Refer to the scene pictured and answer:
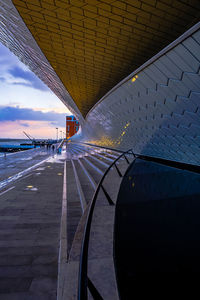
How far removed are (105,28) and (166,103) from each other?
4477 mm

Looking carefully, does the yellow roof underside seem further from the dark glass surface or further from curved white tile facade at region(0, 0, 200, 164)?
the dark glass surface

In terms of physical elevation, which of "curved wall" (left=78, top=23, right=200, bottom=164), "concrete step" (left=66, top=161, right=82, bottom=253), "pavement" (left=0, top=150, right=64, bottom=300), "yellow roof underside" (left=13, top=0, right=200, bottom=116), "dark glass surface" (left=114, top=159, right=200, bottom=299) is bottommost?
"pavement" (left=0, top=150, right=64, bottom=300)

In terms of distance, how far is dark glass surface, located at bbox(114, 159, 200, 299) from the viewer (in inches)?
81.8

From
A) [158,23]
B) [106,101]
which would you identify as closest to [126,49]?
[158,23]

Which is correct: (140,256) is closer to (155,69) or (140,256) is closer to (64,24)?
(155,69)

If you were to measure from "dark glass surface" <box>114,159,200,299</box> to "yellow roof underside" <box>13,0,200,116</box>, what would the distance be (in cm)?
615

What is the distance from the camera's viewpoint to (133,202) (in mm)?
4188

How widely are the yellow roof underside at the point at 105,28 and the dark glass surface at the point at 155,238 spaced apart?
6.15 metres

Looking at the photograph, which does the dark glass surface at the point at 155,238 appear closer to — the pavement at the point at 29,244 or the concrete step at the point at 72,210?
the concrete step at the point at 72,210

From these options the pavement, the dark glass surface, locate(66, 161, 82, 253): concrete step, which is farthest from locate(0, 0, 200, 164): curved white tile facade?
the pavement

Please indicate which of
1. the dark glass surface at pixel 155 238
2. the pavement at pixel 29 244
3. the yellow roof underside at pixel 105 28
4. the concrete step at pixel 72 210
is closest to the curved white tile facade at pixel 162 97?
the yellow roof underside at pixel 105 28

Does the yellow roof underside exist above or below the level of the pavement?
above

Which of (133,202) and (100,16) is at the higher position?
(100,16)

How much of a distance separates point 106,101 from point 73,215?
44.5 ft
